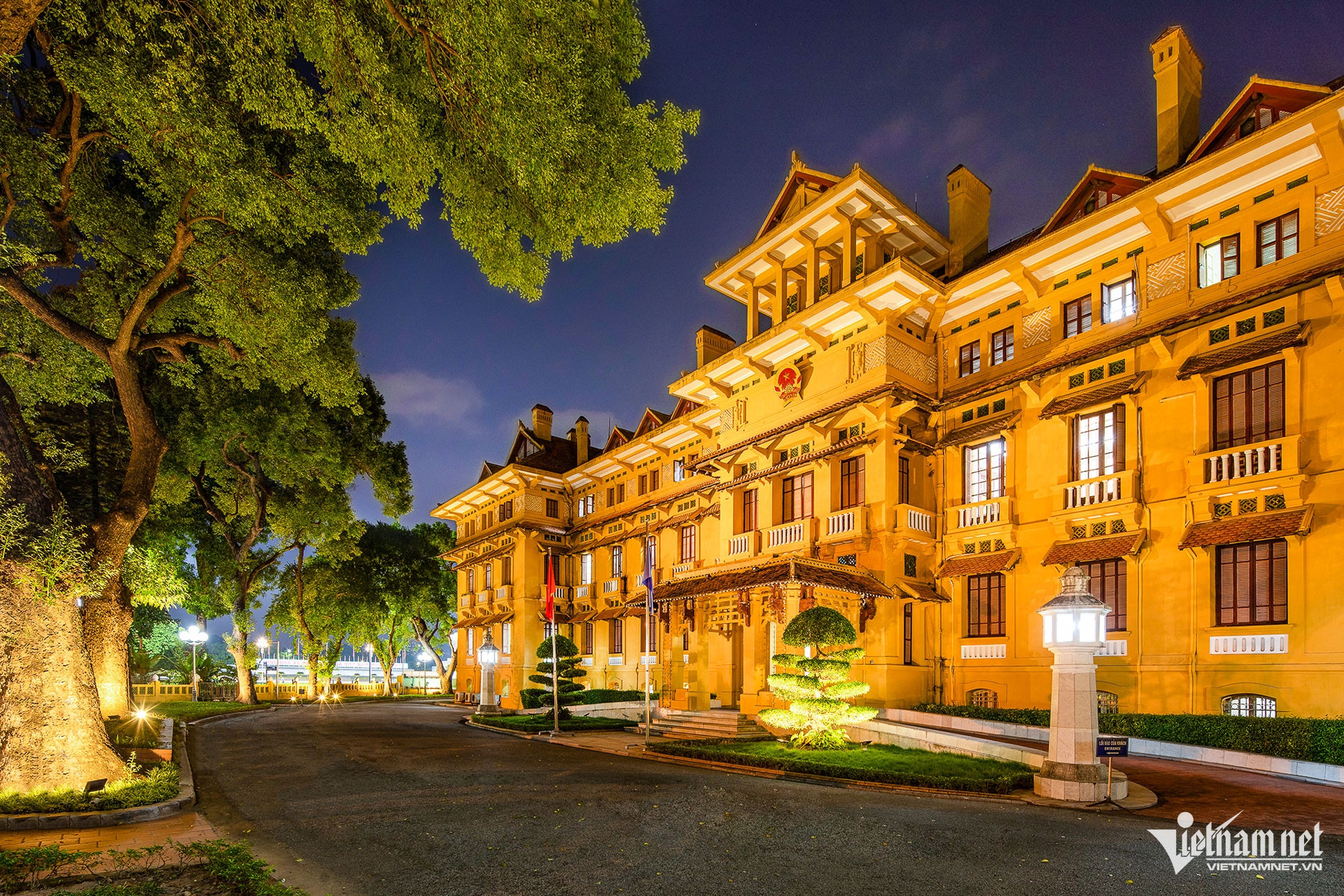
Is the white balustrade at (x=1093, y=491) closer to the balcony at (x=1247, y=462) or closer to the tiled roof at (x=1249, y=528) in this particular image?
the balcony at (x=1247, y=462)

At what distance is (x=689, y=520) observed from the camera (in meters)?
30.5

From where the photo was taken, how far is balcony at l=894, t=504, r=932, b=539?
66.5 feet

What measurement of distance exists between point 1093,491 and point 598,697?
855 inches

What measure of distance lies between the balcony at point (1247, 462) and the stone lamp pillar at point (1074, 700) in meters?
6.69

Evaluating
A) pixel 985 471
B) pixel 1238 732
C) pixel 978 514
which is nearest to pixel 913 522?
pixel 978 514

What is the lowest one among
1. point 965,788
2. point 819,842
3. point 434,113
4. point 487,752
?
point 487,752

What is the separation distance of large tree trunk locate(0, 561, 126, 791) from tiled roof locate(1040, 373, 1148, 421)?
20850 millimetres

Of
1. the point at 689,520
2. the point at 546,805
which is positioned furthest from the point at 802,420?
the point at 546,805

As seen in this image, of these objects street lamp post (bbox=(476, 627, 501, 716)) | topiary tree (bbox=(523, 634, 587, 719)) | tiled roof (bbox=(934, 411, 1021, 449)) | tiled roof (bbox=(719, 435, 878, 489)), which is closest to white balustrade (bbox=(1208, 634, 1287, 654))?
tiled roof (bbox=(934, 411, 1021, 449))

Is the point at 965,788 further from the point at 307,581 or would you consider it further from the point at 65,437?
the point at 307,581

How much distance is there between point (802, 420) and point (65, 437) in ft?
72.0

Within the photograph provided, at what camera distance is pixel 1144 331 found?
56.5 ft

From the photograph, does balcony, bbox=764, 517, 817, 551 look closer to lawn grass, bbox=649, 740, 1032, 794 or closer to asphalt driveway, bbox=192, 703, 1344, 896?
lawn grass, bbox=649, 740, 1032, 794

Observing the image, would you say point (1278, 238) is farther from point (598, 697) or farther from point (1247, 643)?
point (598, 697)
